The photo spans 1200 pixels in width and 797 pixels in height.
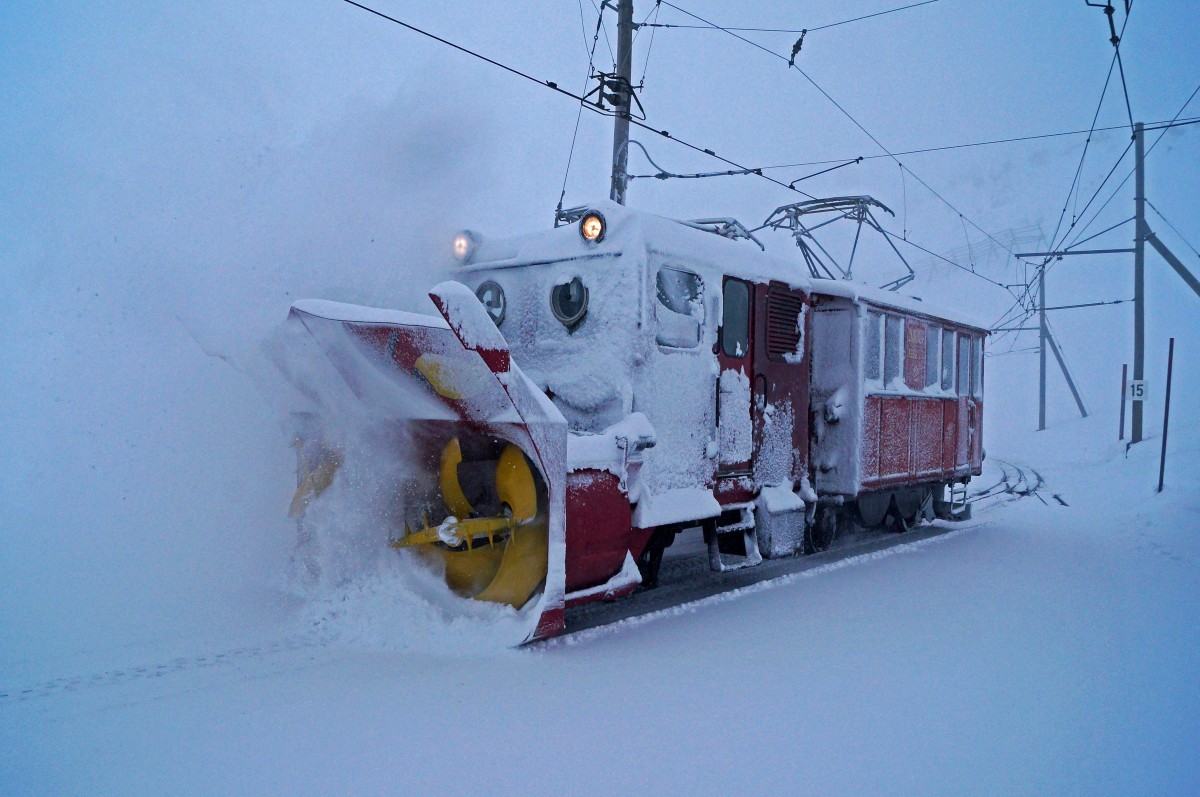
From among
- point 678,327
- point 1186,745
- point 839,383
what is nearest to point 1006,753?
point 1186,745

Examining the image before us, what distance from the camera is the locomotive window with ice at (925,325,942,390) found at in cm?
973

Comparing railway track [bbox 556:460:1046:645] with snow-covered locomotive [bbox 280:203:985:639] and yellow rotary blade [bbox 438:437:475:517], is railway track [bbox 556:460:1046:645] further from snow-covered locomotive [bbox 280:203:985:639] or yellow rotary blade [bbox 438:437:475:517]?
yellow rotary blade [bbox 438:437:475:517]

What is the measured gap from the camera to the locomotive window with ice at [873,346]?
8.09m

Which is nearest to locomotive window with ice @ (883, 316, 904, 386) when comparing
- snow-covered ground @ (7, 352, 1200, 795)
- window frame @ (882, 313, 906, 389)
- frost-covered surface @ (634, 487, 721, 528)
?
window frame @ (882, 313, 906, 389)

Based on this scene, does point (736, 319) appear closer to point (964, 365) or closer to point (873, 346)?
point (873, 346)

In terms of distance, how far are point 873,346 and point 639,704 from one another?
5525mm

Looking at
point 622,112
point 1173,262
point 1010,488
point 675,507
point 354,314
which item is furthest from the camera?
point 1173,262

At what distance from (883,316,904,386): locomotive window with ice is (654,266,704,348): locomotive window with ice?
3282 millimetres

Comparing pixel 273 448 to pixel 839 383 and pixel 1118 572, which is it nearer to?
pixel 839 383

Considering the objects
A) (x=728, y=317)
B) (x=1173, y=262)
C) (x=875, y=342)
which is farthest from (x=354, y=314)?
(x=1173, y=262)

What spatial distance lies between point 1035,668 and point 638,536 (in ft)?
8.20

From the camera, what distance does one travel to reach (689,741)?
11.2 feet

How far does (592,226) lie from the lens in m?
5.71

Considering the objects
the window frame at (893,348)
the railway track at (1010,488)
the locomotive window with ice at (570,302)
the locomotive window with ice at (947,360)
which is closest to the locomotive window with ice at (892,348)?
the window frame at (893,348)
